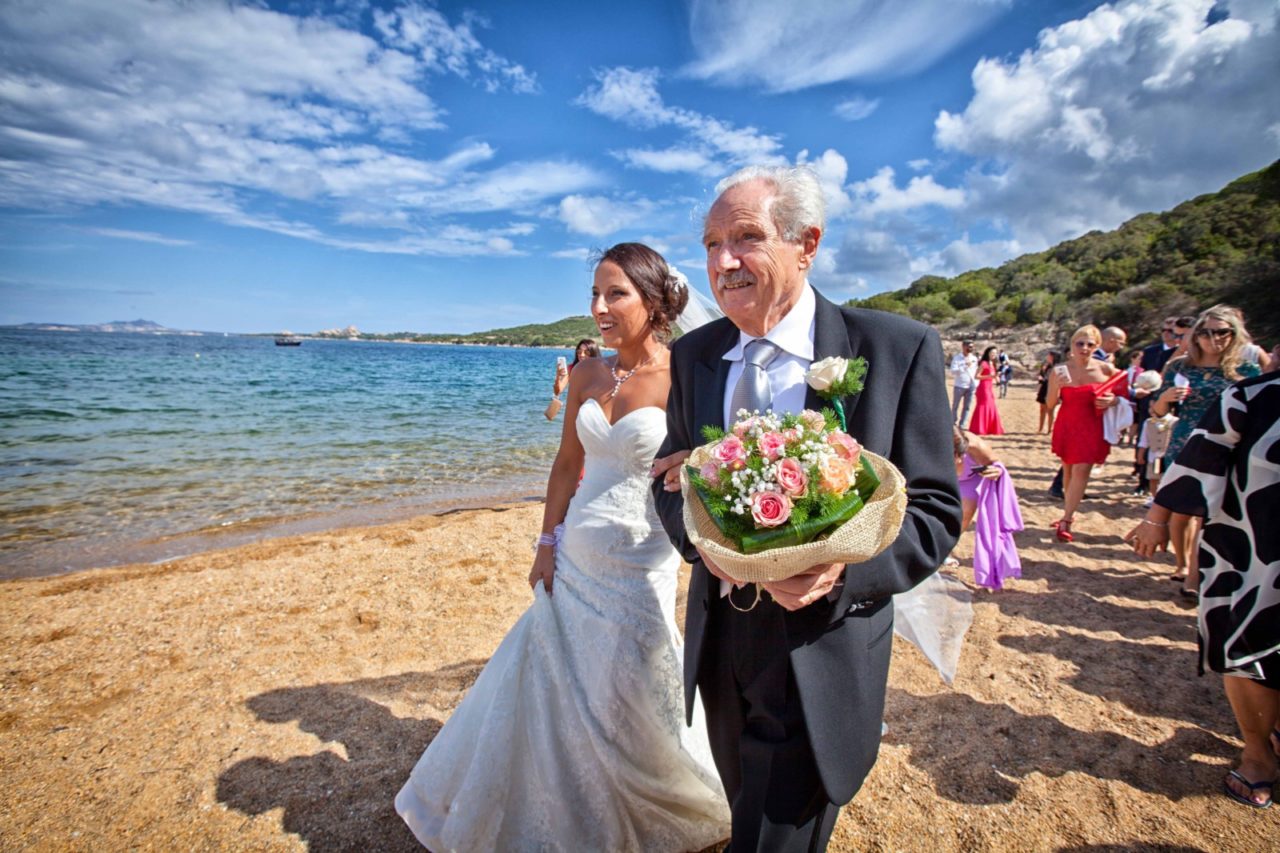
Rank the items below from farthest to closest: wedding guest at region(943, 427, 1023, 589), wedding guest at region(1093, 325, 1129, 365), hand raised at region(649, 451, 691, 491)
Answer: wedding guest at region(1093, 325, 1129, 365) < wedding guest at region(943, 427, 1023, 589) < hand raised at region(649, 451, 691, 491)

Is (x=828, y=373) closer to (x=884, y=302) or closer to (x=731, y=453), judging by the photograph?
(x=731, y=453)

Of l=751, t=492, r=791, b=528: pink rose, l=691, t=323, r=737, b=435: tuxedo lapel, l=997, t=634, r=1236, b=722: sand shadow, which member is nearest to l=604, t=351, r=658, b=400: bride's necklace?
l=691, t=323, r=737, b=435: tuxedo lapel

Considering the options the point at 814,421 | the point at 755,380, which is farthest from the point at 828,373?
the point at 755,380

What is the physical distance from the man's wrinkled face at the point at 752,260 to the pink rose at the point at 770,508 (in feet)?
2.54

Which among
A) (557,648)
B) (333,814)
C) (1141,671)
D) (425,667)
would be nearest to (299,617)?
(425,667)

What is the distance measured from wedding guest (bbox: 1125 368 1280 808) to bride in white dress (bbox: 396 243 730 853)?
8.38 feet

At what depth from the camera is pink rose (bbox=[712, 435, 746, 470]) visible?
138cm

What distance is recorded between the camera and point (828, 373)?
157 centimetres

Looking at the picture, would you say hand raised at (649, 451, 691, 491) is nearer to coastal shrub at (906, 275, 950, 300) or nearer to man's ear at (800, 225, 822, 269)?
man's ear at (800, 225, 822, 269)

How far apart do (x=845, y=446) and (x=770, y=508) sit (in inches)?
10.0

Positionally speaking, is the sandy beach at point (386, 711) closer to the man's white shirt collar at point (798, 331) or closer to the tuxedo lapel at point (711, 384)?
the tuxedo lapel at point (711, 384)

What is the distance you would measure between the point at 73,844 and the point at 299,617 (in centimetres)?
236

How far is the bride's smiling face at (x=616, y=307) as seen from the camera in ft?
9.11

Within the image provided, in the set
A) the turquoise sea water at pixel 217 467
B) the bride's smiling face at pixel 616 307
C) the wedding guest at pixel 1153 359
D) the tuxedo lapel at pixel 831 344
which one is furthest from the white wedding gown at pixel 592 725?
the wedding guest at pixel 1153 359
